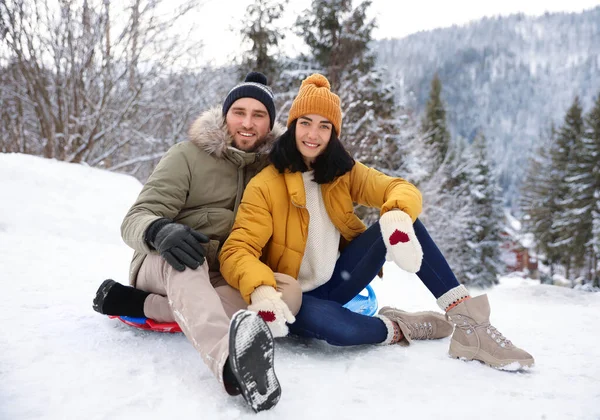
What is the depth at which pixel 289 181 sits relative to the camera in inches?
78.4

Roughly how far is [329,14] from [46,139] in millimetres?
7859

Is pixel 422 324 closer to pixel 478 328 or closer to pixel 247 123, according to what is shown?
pixel 478 328

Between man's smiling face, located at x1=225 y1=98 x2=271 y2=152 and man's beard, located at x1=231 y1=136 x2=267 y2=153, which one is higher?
man's smiling face, located at x1=225 y1=98 x2=271 y2=152

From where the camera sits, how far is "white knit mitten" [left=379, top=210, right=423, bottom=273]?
1.73m

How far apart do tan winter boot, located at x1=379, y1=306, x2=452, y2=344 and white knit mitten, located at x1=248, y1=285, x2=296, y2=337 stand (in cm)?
72

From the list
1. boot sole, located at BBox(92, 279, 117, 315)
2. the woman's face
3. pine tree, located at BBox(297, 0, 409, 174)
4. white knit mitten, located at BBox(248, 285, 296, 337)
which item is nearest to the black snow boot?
boot sole, located at BBox(92, 279, 117, 315)

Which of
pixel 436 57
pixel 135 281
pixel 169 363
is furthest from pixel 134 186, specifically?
pixel 436 57

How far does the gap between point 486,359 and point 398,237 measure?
2.06 ft

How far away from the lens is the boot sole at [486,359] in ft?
5.54

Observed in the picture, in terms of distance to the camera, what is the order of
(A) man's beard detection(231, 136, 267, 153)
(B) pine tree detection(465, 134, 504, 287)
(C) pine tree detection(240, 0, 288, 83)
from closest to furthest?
(A) man's beard detection(231, 136, 267, 153)
(C) pine tree detection(240, 0, 288, 83)
(B) pine tree detection(465, 134, 504, 287)

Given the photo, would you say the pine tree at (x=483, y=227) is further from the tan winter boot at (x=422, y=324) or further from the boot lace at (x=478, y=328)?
the boot lace at (x=478, y=328)

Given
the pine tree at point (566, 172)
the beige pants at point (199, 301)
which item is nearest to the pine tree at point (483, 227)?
the pine tree at point (566, 172)

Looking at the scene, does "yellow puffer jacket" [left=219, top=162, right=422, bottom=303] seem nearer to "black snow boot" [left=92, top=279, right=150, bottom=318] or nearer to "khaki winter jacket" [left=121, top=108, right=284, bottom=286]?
"khaki winter jacket" [left=121, top=108, right=284, bottom=286]

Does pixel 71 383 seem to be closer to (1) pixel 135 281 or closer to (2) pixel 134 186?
(1) pixel 135 281
